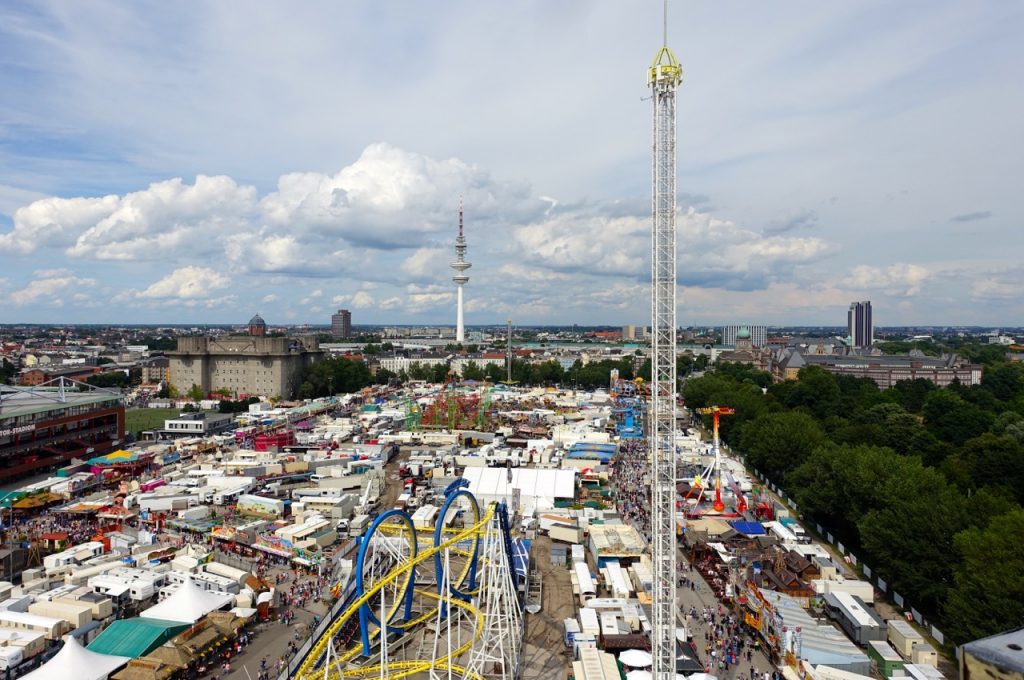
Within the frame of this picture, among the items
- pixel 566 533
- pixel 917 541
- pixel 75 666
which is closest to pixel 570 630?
pixel 566 533

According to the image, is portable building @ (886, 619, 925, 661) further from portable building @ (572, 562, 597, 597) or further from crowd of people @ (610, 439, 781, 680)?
portable building @ (572, 562, 597, 597)

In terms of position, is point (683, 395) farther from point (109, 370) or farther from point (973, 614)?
point (109, 370)

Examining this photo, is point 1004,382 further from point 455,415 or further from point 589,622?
point 589,622

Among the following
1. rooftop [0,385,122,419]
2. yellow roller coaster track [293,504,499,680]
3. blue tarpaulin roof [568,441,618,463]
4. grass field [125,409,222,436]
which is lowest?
grass field [125,409,222,436]

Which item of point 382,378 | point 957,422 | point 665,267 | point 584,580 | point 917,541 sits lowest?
point 584,580

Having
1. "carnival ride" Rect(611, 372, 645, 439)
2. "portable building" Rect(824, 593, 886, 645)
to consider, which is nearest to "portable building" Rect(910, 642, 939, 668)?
"portable building" Rect(824, 593, 886, 645)
